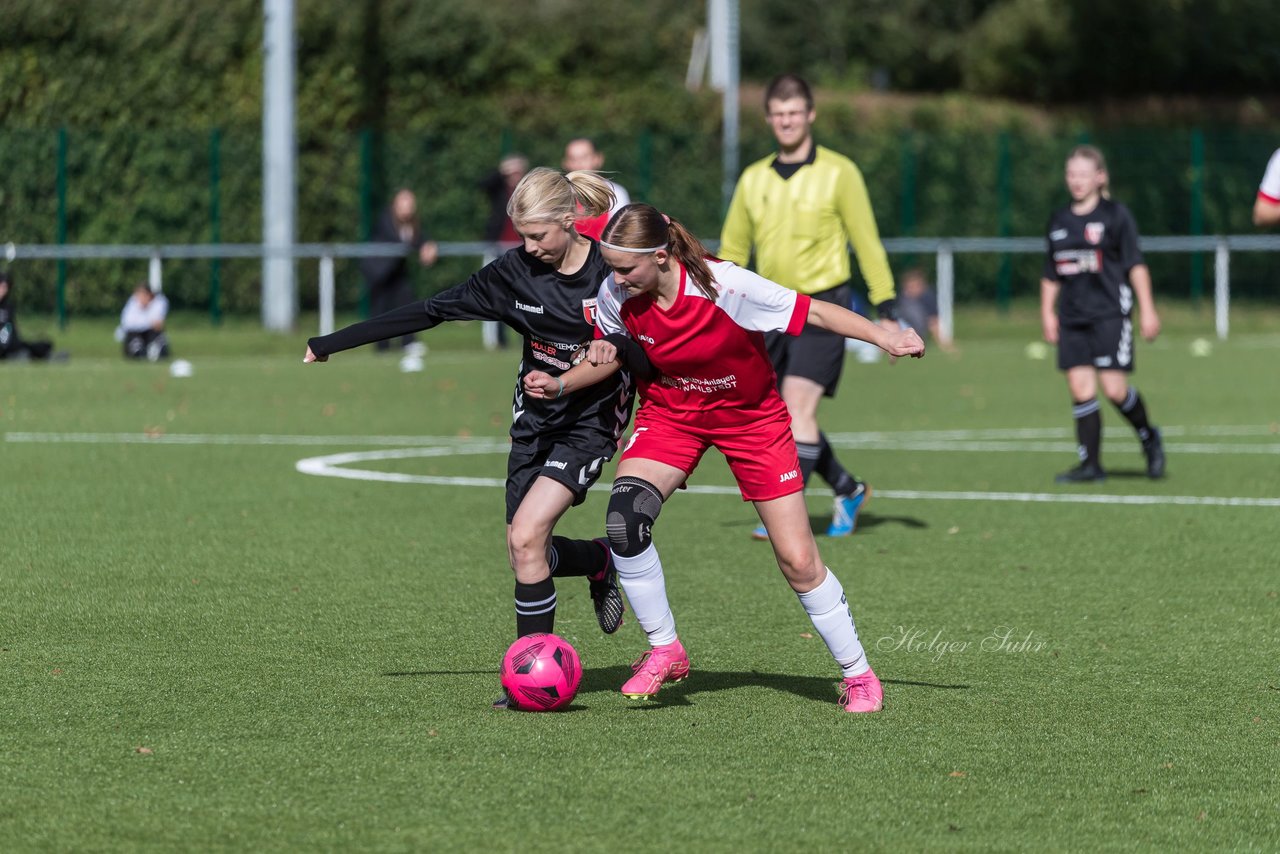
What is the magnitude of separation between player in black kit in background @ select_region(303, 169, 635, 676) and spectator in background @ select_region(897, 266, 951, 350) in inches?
751

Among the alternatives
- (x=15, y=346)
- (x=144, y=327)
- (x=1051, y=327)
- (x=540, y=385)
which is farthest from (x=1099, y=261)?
(x=15, y=346)

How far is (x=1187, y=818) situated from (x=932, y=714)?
4.12 feet

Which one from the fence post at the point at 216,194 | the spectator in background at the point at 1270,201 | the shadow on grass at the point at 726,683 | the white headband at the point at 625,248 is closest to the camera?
the white headband at the point at 625,248

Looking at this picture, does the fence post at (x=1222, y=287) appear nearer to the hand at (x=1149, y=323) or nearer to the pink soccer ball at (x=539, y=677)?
the hand at (x=1149, y=323)

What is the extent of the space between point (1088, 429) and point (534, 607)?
6.72 m

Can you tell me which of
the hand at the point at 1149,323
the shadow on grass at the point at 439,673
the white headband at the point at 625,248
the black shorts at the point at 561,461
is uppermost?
the white headband at the point at 625,248

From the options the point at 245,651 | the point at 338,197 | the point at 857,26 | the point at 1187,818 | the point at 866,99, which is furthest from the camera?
the point at 857,26

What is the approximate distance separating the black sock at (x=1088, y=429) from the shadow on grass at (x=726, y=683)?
240 inches

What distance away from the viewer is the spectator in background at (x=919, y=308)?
2584cm

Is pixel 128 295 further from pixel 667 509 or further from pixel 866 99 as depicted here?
pixel 866 99

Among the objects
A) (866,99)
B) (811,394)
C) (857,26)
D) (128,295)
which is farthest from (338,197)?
(857,26)

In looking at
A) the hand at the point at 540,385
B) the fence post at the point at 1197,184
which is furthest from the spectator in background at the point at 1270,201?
the fence post at the point at 1197,184

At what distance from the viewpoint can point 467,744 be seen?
5844 millimetres

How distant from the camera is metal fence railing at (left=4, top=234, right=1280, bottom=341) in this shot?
79.8 feet
